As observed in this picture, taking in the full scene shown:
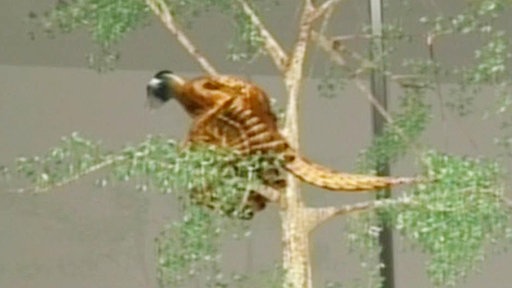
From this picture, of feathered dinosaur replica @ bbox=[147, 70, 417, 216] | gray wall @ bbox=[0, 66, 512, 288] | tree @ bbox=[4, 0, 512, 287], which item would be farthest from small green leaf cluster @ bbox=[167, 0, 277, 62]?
gray wall @ bbox=[0, 66, 512, 288]

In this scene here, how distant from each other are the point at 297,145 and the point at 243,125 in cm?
11

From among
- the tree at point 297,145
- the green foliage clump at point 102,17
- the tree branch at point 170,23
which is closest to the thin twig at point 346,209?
the tree at point 297,145

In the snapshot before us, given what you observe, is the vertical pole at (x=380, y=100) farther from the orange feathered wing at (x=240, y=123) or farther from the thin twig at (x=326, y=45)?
the orange feathered wing at (x=240, y=123)

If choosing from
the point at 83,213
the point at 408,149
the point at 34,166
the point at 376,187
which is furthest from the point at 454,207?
the point at 83,213

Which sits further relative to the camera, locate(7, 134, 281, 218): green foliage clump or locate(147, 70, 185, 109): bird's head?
locate(147, 70, 185, 109): bird's head

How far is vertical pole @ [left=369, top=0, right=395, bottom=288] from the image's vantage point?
5.61ft

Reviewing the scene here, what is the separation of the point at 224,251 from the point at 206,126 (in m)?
0.31

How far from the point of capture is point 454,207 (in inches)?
56.7

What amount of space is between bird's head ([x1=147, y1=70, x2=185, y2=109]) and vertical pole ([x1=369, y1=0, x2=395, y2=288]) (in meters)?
0.33

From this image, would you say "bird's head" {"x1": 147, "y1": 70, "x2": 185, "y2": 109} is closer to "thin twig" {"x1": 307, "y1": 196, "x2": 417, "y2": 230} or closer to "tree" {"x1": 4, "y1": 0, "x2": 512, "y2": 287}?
"tree" {"x1": 4, "y1": 0, "x2": 512, "y2": 287}

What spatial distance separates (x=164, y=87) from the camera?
5.05 ft

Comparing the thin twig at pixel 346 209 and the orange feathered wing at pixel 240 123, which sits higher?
the orange feathered wing at pixel 240 123

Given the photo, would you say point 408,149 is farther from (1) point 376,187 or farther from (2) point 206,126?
(2) point 206,126

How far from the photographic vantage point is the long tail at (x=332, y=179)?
1.51 metres
